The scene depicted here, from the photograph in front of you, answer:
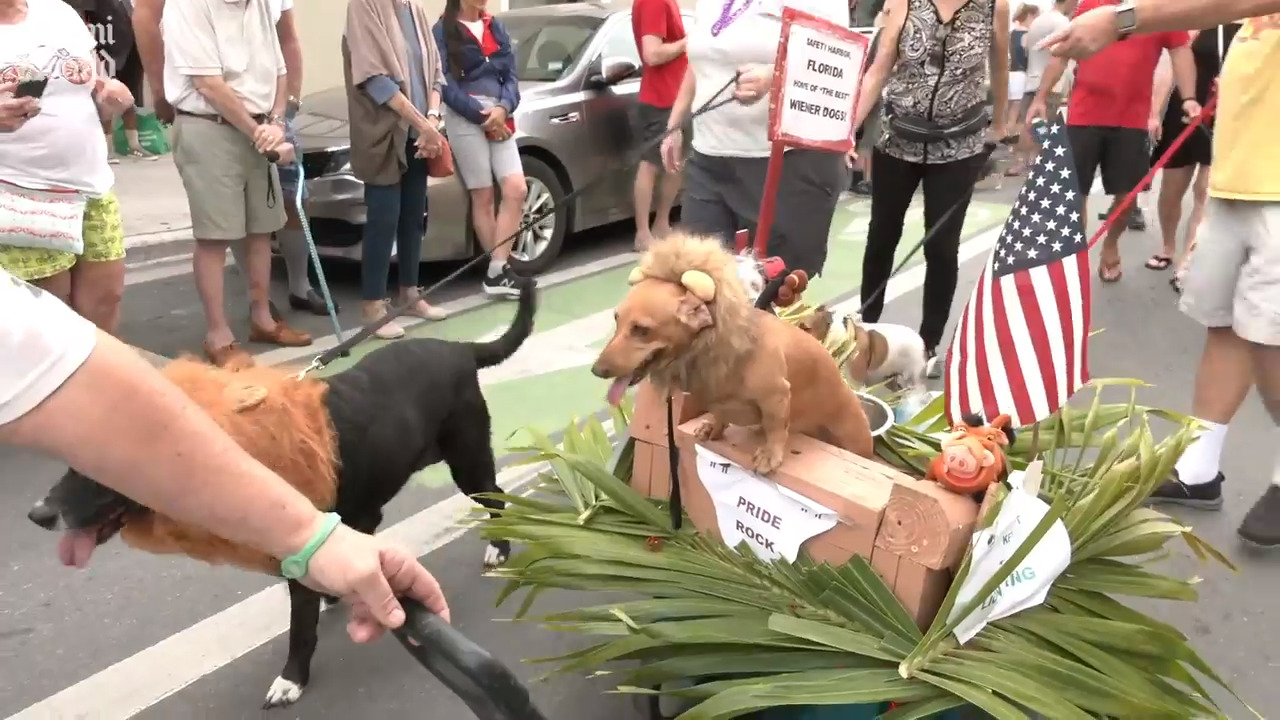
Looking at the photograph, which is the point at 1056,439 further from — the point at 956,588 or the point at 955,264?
the point at 955,264

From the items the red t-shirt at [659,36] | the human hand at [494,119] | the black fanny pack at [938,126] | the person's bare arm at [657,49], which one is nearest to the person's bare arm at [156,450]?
the black fanny pack at [938,126]

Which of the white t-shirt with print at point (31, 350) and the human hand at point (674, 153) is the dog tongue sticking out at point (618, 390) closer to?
the white t-shirt with print at point (31, 350)

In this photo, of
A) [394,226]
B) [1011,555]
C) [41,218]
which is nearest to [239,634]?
[41,218]

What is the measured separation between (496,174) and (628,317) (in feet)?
13.7

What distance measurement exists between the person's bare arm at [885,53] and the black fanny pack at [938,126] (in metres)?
0.18

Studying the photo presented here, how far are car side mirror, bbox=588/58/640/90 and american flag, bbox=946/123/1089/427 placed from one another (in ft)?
14.4

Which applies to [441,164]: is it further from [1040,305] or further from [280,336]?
[1040,305]

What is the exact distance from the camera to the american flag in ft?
7.37

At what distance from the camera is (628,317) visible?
6.14ft

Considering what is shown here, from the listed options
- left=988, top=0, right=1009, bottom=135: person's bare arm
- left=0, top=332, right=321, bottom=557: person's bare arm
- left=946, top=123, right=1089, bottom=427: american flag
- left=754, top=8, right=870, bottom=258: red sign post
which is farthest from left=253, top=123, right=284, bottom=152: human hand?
left=0, top=332, right=321, bottom=557: person's bare arm

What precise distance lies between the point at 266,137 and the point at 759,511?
11.0 ft

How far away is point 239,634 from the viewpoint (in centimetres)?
281

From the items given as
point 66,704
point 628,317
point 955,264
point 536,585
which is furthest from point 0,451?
point 955,264

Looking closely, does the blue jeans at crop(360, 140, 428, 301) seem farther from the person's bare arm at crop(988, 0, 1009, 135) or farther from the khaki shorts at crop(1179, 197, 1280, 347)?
the khaki shorts at crop(1179, 197, 1280, 347)
